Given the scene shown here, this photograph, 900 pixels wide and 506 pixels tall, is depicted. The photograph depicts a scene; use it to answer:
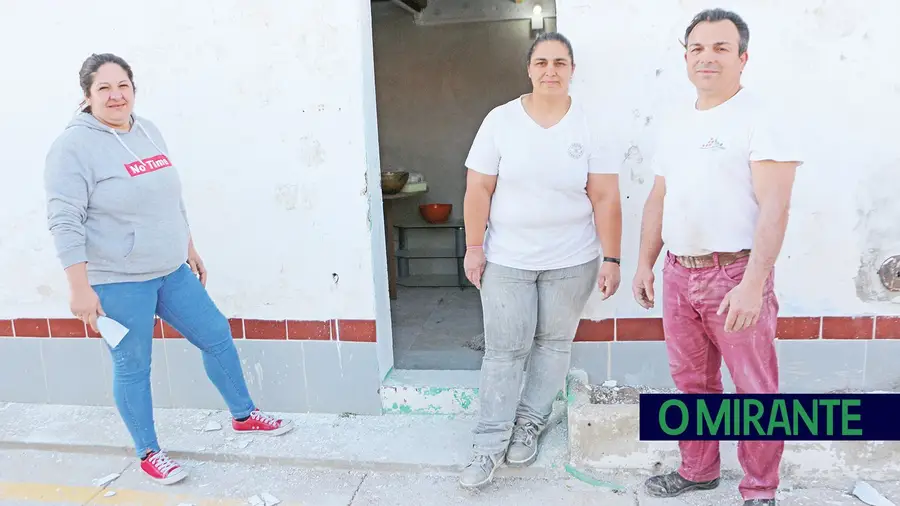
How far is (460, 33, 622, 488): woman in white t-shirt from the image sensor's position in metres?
2.68

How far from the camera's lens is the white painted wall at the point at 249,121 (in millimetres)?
3240

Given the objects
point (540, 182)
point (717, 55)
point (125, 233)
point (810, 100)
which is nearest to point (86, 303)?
point (125, 233)

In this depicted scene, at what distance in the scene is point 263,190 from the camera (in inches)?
134

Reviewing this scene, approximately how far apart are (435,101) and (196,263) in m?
4.11

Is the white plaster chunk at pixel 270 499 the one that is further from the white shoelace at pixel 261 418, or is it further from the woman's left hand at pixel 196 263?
the woman's left hand at pixel 196 263

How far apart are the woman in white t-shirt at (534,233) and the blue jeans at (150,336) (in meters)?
1.21

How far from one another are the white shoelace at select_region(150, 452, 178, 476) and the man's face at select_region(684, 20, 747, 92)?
2.70 meters

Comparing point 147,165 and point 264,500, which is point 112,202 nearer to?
point 147,165

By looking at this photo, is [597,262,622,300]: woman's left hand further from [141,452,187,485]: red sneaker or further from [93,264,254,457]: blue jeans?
[141,452,187,485]: red sneaker

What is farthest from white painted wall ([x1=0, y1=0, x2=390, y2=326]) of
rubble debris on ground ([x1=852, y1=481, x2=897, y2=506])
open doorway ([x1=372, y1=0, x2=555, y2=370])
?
open doorway ([x1=372, y1=0, x2=555, y2=370])

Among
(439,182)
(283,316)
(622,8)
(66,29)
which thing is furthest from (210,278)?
(439,182)

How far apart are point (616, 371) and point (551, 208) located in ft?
Result: 3.40

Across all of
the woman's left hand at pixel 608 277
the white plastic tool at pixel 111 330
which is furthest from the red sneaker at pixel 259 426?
the woman's left hand at pixel 608 277

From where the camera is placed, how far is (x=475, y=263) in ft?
9.40
